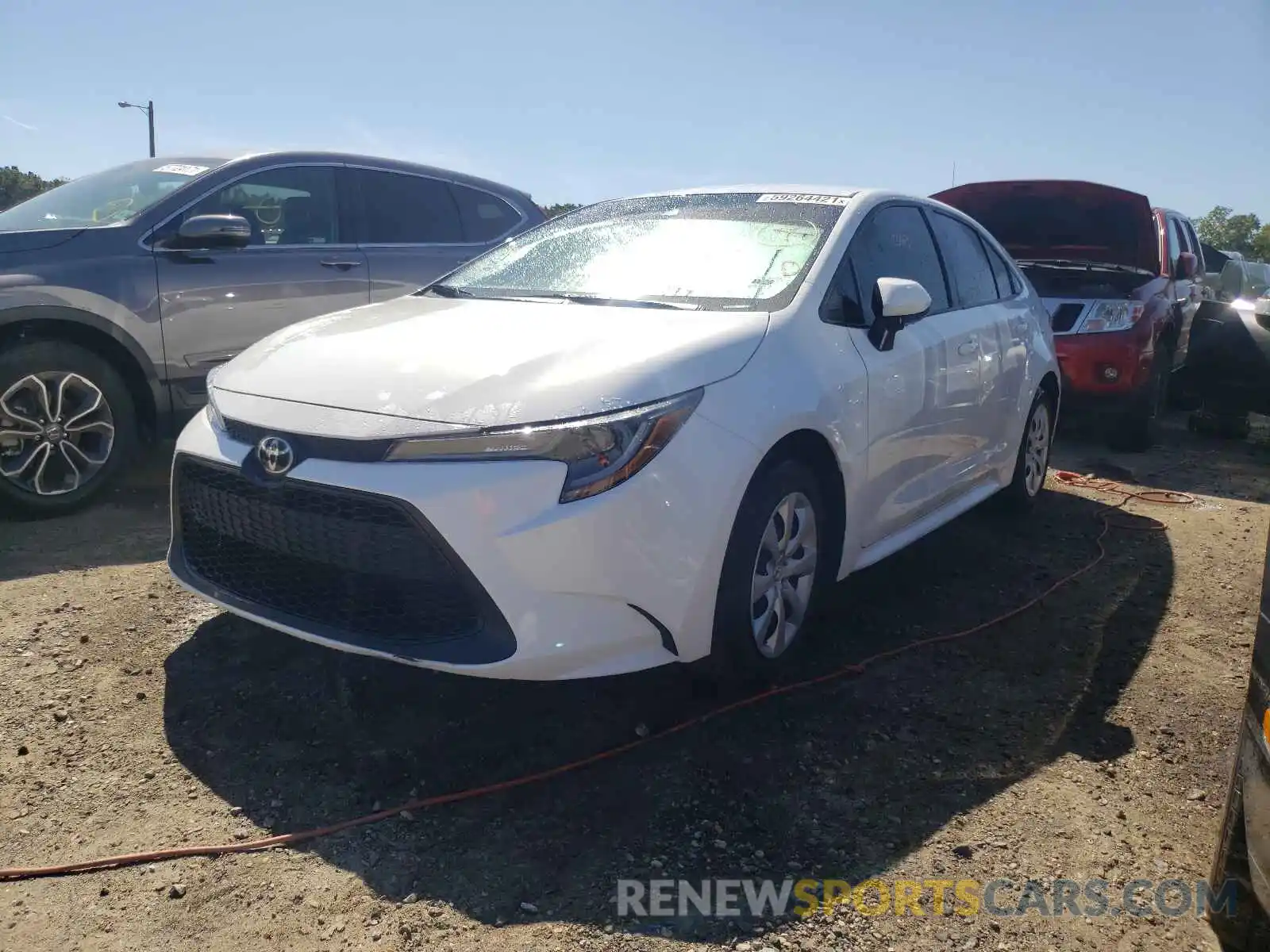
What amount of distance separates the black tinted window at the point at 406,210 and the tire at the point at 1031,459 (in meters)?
3.35

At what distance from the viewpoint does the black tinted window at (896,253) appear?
3.71 meters

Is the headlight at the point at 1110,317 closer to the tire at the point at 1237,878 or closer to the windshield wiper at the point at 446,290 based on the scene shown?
the windshield wiper at the point at 446,290

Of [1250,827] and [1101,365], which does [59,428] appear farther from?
[1101,365]

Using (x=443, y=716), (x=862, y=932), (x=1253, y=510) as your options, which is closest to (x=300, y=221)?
(x=443, y=716)

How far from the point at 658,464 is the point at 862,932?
→ 45.9 inches

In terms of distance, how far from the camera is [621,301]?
3.40 metres

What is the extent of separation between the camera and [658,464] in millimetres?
2615

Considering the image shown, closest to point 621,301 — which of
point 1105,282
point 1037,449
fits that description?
point 1037,449

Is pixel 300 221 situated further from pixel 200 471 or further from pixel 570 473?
pixel 570 473

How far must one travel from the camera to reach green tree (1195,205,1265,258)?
245 feet

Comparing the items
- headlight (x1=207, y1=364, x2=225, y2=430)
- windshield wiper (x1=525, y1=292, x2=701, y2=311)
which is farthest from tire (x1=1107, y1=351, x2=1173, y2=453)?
headlight (x1=207, y1=364, x2=225, y2=430)

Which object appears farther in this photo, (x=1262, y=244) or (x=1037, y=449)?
(x=1262, y=244)

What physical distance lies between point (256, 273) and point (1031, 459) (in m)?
4.07

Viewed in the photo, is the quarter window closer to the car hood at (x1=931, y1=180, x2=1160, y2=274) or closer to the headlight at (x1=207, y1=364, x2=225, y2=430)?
the headlight at (x1=207, y1=364, x2=225, y2=430)
